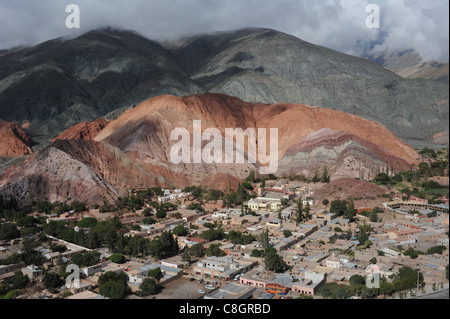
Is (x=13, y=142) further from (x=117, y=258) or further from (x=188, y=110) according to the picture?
(x=117, y=258)

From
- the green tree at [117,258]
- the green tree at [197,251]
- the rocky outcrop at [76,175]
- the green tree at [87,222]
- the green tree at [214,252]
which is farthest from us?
the rocky outcrop at [76,175]

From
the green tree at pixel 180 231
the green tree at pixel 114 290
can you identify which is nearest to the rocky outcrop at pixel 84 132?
the green tree at pixel 180 231

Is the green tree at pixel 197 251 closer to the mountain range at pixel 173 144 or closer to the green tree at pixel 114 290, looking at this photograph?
the green tree at pixel 114 290

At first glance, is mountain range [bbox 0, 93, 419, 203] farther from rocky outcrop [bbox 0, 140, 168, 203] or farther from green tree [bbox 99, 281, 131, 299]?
green tree [bbox 99, 281, 131, 299]

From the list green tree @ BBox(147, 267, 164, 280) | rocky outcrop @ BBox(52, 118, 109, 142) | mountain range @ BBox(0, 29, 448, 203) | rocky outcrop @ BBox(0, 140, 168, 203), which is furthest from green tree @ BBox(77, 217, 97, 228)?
rocky outcrop @ BBox(52, 118, 109, 142)

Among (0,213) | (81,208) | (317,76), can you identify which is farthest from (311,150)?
(317,76)

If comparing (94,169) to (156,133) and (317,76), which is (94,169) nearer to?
(156,133)

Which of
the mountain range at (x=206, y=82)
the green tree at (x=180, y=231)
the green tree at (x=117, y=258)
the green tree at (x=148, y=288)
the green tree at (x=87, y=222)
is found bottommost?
the green tree at (x=148, y=288)
